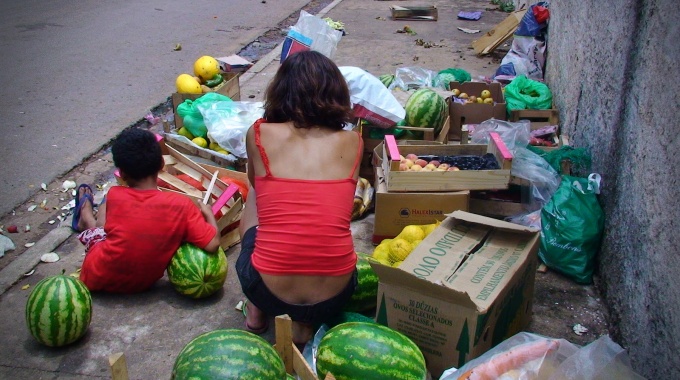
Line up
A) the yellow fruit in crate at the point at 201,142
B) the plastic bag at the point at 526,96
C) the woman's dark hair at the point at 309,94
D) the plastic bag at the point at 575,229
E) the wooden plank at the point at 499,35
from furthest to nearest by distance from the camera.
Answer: the wooden plank at the point at 499,35, the plastic bag at the point at 526,96, the yellow fruit in crate at the point at 201,142, the plastic bag at the point at 575,229, the woman's dark hair at the point at 309,94

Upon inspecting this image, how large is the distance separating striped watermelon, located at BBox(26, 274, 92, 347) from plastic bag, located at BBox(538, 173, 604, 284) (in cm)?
286

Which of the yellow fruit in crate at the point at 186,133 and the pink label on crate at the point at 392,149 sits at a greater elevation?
the pink label on crate at the point at 392,149

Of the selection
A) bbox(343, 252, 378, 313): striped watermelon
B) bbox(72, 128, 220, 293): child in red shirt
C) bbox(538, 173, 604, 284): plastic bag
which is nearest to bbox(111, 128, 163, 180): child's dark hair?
bbox(72, 128, 220, 293): child in red shirt

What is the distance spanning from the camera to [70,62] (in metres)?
8.74

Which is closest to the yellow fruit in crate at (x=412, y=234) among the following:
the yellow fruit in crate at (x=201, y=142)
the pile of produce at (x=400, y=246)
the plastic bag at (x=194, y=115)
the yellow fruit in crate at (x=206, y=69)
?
the pile of produce at (x=400, y=246)

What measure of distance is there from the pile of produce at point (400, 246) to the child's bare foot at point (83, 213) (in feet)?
7.04

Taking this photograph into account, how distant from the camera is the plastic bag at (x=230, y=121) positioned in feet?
16.9

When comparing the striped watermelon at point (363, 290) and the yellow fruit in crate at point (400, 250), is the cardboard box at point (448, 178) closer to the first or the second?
the yellow fruit in crate at point (400, 250)

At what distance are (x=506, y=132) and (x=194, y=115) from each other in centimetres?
266

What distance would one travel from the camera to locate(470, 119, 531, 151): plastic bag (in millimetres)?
5012

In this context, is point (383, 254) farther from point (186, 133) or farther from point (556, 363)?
point (186, 133)

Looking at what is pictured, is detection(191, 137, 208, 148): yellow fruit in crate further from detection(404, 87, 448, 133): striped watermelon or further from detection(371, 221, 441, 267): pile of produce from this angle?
detection(371, 221, 441, 267): pile of produce

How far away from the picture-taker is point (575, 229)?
4000 millimetres

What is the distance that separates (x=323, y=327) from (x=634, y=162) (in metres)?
1.97
